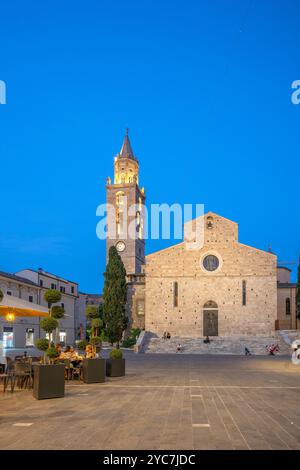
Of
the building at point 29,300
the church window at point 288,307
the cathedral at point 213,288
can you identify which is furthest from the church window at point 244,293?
the building at point 29,300

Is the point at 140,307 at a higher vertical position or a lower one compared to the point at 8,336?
higher

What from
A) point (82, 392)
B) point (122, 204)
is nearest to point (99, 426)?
point (82, 392)

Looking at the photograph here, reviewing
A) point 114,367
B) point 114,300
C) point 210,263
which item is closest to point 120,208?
point 210,263

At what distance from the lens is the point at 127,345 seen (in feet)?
146

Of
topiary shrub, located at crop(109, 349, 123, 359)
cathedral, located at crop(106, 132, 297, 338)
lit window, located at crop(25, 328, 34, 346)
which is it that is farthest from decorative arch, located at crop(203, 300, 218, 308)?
topiary shrub, located at crop(109, 349, 123, 359)

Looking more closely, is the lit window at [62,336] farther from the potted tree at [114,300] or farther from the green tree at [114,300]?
the potted tree at [114,300]

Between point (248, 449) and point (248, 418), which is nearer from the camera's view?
point (248, 449)

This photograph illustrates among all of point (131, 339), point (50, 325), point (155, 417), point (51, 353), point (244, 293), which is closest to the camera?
point (155, 417)

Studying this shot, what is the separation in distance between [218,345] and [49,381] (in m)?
30.4

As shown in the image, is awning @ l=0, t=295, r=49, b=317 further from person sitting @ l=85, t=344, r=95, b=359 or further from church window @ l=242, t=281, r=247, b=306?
church window @ l=242, t=281, r=247, b=306

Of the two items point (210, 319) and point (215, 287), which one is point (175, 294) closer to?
point (215, 287)

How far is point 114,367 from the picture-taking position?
1752cm
